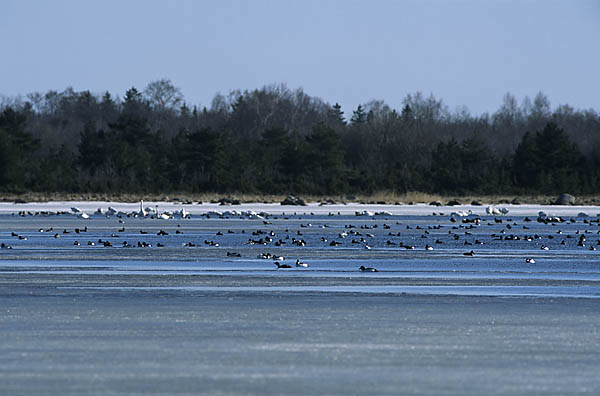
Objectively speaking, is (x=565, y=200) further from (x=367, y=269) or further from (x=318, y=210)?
(x=367, y=269)

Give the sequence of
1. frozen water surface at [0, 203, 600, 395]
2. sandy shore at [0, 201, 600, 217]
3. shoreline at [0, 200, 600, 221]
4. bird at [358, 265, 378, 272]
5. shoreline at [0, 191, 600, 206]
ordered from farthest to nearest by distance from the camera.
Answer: shoreline at [0, 191, 600, 206]
sandy shore at [0, 201, 600, 217]
shoreline at [0, 200, 600, 221]
bird at [358, 265, 378, 272]
frozen water surface at [0, 203, 600, 395]

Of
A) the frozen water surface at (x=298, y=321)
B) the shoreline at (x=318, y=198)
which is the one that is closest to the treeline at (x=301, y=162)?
the shoreline at (x=318, y=198)

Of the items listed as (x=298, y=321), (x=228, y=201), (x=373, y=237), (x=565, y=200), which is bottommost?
(x=298, y=321)

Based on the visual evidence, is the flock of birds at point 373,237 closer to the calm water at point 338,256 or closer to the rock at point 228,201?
the calm water at point 338,256

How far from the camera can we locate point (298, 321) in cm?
1234

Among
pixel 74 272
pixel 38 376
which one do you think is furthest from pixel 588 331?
pixel 74 272

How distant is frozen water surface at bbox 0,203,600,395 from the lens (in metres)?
8.95

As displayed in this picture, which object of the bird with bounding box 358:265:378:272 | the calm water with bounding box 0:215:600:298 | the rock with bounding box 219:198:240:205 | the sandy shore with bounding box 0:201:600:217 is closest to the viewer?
the calm water with bounding box 0:215:600:298

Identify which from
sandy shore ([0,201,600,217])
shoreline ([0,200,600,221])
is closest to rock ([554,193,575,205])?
shoreline ([0,200,600,221])

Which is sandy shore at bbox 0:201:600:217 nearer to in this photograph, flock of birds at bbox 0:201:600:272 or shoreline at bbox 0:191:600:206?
shoreline at bbox 0:191:600:206

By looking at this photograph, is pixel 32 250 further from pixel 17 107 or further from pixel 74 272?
pixel 17 107

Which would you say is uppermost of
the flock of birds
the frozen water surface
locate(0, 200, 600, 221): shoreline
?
locate(0, 200, 600, 221): shoreline

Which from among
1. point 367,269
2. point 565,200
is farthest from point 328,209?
point 367,269

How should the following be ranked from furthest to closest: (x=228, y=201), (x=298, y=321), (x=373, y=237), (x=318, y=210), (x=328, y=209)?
(x=228, y=201)
(x=328, y=209)
(x=318, y=210)
(x=373, y=237)
(x=298, y=321)
